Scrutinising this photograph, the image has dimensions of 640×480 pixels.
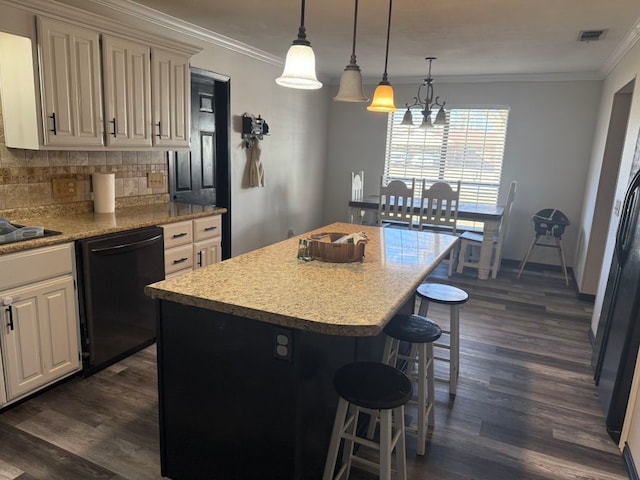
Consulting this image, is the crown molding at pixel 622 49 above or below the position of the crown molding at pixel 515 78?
below

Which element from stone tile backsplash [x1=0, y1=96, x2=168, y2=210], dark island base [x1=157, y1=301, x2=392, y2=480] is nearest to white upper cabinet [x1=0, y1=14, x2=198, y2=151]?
stone tile backsplash [x1=0, y1=96, x2=168, y2=210]

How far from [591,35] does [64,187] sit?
4.10 m

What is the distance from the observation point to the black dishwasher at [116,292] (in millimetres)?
2527

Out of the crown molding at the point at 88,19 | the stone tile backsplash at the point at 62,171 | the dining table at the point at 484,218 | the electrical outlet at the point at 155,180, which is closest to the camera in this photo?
the crown molding at the point at 88,19

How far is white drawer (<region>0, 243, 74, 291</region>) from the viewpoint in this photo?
212 centimetres

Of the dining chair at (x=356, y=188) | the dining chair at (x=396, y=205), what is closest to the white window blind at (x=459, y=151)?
the dining chair at (x=356, y=188)

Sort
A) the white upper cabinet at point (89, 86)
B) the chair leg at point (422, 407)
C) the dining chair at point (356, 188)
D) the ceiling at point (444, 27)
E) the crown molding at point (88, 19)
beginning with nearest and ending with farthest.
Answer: the chair leg at point (422, 407) → the crown molding at point (88, 19) → the white upper cabinet at point (89, 86) → the ceiling at point (444, 27) → the dining chair at point (356, 188)

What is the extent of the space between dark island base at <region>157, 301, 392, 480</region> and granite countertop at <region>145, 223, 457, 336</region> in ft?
0.27

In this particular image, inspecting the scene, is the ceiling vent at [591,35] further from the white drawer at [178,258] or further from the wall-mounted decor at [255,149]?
the white drawer at [178,258]

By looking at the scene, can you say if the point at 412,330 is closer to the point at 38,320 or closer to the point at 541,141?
the point at 38,320

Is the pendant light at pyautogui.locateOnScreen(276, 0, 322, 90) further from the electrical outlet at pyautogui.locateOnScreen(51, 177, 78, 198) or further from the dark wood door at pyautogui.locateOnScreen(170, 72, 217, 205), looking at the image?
the dark wood door at pyautogui.locateOnScreen(170, 72, 217, 205)

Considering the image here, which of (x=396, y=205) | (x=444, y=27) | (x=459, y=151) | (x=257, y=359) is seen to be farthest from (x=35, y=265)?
(x=459, y=151)

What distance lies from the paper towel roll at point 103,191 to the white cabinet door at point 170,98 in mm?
430

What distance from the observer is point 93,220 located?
111 inches
